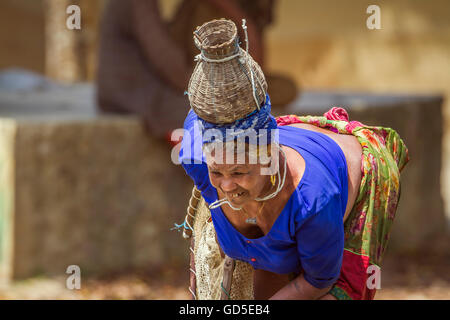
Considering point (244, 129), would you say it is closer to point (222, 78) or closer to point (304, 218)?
point (222, 78)

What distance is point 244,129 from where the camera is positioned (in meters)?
2.03

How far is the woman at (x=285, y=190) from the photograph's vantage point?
2.03 m

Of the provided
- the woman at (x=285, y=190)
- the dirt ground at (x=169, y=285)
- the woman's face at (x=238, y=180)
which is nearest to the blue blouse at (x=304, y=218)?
the woman at (x=285, y=190)

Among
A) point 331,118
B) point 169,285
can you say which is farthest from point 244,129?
point 169,285

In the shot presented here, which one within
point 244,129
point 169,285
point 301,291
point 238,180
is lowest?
point 301,291

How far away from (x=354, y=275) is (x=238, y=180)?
0.60 metres

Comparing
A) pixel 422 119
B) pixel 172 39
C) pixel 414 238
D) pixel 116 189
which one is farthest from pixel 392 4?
pixel 116 189

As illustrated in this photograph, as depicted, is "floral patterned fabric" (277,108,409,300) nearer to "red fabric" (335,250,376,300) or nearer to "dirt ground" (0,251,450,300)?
"red fabric" (335,250,376,300)

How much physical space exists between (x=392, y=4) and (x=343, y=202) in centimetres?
783

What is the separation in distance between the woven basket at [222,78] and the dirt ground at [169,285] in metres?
3.33

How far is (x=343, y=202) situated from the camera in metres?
2.38

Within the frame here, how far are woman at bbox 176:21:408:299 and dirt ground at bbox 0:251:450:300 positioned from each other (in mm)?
2555

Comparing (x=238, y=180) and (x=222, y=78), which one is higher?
(x=222, y=78)

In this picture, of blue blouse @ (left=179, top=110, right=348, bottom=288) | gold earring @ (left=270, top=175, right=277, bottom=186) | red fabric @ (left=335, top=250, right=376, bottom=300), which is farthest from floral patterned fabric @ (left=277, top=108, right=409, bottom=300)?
gold earring @ (left=270, top=175, right=277, bottom=186)
